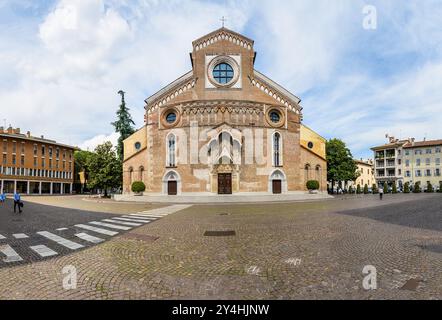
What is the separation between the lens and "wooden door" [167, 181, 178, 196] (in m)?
32.2

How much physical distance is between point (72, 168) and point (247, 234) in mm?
76420

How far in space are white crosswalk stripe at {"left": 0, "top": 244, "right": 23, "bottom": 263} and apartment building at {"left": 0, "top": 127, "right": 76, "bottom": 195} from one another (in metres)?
62.2

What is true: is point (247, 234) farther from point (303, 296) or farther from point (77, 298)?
point (77, 298)

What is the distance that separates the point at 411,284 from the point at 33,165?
246ft

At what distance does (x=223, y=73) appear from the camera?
3575 centimetres

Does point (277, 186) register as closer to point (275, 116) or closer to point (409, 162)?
point (275, 116)

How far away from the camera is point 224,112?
103 ft

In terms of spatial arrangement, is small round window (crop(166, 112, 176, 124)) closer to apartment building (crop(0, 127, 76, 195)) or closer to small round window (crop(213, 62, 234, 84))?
small round window (crop(213, 62, 234, 84))

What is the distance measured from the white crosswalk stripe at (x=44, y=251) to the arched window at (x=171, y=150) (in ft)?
82.7

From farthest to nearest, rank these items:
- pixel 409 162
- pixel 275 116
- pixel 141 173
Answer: pixel 409 162, pixel 141 173, pixel 275 116

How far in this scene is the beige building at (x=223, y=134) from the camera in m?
31.2

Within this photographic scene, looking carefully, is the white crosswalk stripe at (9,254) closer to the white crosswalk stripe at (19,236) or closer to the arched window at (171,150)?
the white crosswalk stripe at (19,236)

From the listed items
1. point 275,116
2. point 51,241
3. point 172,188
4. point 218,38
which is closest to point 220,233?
point 51,241
